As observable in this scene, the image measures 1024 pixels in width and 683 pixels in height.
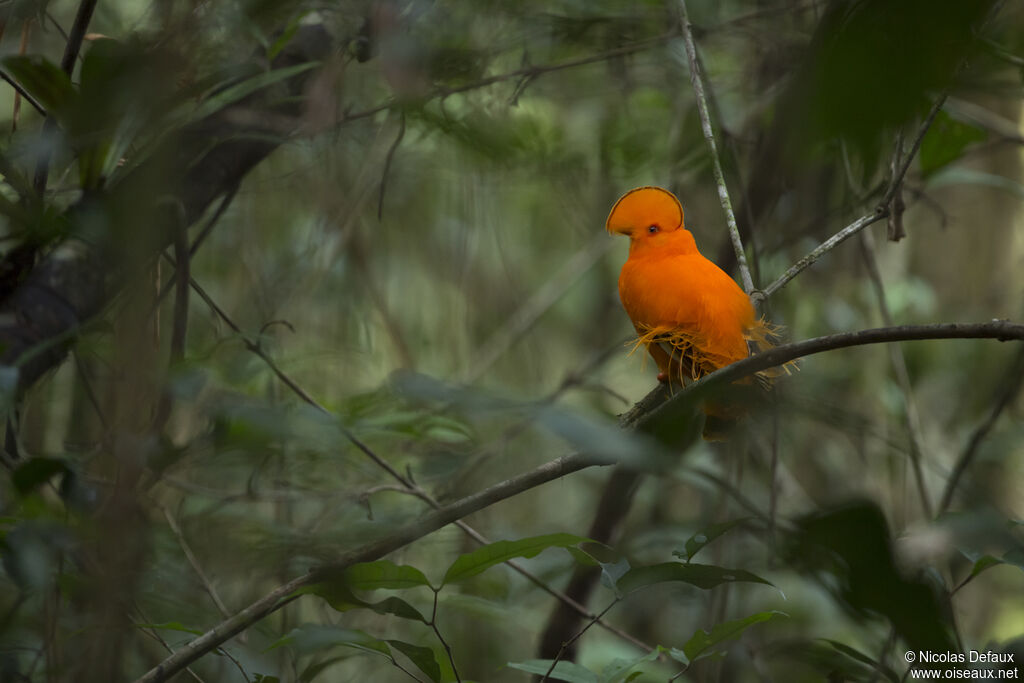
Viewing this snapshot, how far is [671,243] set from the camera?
1.22 metres

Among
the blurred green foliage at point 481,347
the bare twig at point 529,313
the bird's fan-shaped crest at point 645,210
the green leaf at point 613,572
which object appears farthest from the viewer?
the bare twig at point 529,313

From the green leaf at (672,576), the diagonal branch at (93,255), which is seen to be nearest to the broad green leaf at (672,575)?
the green leaf at (672,576)

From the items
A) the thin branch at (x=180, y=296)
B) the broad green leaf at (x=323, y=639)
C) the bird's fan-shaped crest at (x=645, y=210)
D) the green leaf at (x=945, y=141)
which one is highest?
the green leaf at (x=945, y=141)

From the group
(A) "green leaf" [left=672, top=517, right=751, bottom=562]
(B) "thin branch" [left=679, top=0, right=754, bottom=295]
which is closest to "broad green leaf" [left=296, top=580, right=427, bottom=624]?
(A) "green leaf" [left=672, top=517, right=751, bottom=562]

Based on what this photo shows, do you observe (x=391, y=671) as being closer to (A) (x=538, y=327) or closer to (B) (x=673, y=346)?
(A) (x=538, y=327)

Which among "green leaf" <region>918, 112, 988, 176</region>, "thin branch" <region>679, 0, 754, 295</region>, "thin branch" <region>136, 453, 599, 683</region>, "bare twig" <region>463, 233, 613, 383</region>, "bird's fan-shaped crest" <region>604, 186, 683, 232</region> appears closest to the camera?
"thin branch" <region>136, 453, 599, 683</region>

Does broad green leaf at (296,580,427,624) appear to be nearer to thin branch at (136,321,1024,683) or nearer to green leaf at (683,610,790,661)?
thin branch at (136,321,1024,683)

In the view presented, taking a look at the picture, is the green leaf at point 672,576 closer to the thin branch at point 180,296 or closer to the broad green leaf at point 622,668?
the broad green leaf at point 622,668

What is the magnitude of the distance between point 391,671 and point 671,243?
2.13 m

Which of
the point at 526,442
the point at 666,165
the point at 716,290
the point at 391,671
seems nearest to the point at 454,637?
the point at 391,671

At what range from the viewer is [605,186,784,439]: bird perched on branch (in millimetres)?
1063

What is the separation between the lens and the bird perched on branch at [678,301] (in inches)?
41.9

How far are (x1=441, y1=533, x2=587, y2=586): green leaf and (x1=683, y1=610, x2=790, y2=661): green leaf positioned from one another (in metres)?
0.18

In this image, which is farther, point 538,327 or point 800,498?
point 538,327
